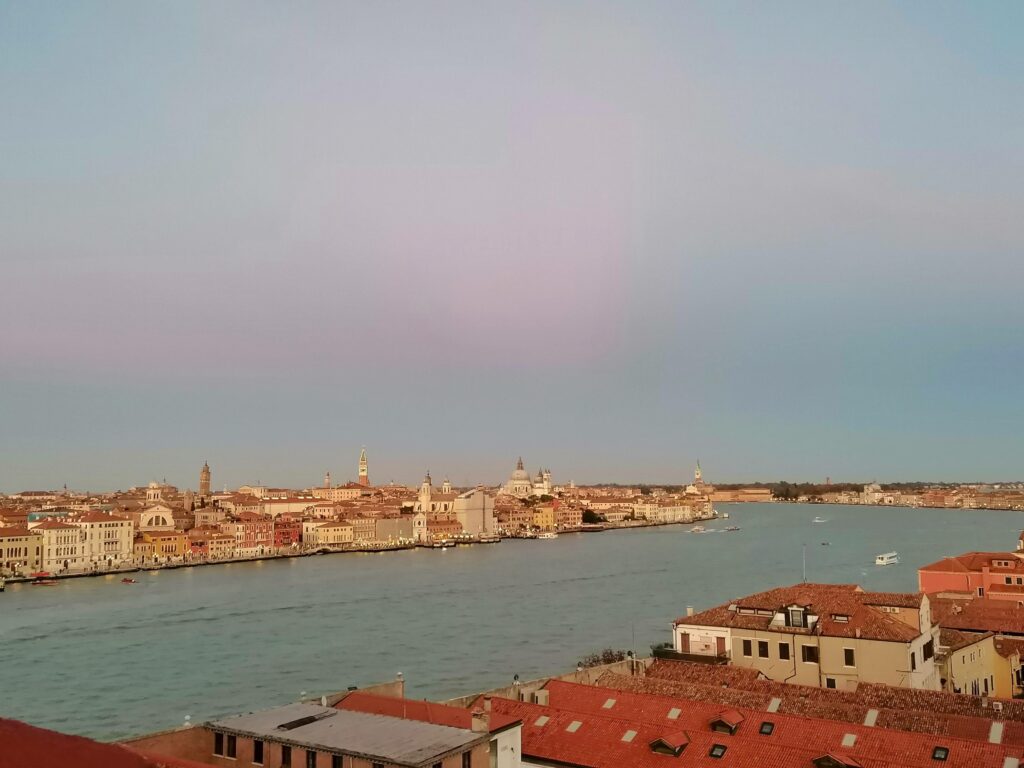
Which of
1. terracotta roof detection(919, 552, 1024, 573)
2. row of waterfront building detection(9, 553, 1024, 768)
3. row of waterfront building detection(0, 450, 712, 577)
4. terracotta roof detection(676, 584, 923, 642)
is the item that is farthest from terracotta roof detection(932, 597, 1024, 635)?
row of waterfront building detection(0, 450, 712, 577)

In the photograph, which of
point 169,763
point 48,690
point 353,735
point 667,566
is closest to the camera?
point 169,763

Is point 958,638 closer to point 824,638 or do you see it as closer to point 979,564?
point 824,638

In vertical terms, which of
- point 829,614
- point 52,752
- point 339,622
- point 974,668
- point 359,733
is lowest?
point 339,622

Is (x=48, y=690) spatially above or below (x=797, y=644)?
below

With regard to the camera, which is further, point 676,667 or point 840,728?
point 676,667

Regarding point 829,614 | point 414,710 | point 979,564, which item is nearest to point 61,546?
point 979,564

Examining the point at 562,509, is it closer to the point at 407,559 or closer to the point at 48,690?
the point at 407,559

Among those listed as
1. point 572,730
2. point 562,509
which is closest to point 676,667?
point 572,730

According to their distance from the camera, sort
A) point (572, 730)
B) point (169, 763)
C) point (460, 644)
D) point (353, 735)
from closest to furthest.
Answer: point (169, 763) < point (353, 735) < point (572, 730) < point (460, 644)
